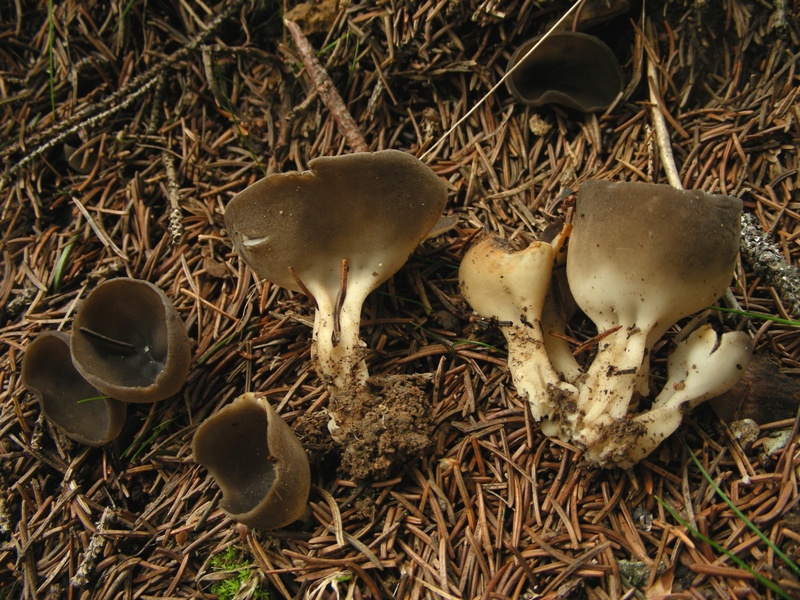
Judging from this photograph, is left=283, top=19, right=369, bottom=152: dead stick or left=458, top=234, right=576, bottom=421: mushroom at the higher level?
left=283, top=19, right=369, bottom=152: dead stick

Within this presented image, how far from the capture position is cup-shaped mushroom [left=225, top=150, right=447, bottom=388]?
2107 millimetres

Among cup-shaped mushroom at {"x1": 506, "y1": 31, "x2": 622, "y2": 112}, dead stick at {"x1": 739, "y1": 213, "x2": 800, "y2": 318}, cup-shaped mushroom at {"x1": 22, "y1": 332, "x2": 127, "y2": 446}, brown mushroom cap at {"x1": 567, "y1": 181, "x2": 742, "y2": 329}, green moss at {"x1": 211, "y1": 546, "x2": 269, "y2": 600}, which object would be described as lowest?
green moss at {"x1": 211, "y1": 546, "x2": 269, "y2": 600}

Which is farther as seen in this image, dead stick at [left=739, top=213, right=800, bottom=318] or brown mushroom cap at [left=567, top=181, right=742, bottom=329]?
dead stick at [left=739, top=213, right=800, bottom=318]

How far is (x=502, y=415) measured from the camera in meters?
2.09

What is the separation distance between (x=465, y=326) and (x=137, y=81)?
1877 mm

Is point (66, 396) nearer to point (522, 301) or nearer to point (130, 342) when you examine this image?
point (130, 342)

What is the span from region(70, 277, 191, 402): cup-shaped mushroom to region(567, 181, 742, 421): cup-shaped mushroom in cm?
149

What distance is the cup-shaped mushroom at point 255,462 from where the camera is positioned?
6.11 ft

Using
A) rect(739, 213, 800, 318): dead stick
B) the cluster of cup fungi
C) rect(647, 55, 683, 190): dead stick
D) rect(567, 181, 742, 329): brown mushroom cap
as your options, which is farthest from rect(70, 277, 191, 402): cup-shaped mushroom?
rect(739, 213, 800, 318): dead stick

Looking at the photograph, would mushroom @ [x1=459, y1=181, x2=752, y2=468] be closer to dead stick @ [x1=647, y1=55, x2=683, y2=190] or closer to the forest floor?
the forest floor

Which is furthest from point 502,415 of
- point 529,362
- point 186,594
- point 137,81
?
point 137,81

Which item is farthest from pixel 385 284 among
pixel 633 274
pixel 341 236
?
pixel 633 274

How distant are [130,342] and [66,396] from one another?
1.07 ft

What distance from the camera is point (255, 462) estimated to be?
2180 mm
